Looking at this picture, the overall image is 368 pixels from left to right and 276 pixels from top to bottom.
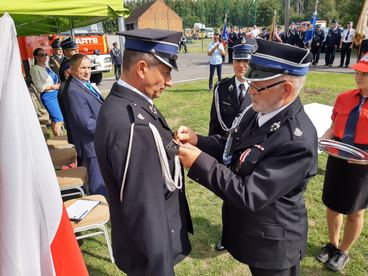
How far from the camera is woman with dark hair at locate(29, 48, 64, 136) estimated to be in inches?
268

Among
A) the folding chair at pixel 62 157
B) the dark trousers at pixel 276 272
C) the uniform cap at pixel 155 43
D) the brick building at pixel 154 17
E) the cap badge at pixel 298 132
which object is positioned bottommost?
the folding chair at pixel 62 157

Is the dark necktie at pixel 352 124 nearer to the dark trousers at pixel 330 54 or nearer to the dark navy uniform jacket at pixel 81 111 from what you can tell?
the dark navy uniform jacket at pixel 81 111

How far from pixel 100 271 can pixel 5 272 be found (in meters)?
2.21

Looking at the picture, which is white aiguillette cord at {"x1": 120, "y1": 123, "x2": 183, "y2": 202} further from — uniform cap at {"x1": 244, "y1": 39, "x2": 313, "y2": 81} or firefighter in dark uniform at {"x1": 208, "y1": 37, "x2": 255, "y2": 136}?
firefighter in dark uniform at {"x1": 208, "y1": 37, "x2": 255, "y2": 136}

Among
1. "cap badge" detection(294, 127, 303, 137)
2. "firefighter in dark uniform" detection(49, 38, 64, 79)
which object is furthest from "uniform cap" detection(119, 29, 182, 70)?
"firefighter in dark uniform" detection(49, 38, 64, 79)

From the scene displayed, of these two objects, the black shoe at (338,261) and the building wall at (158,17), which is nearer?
the black shoe at (338,261)

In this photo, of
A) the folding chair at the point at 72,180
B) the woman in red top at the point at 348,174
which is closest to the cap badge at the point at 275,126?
the woman in red top at the point at 348,174

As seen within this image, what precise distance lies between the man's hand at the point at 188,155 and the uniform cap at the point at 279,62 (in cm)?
56

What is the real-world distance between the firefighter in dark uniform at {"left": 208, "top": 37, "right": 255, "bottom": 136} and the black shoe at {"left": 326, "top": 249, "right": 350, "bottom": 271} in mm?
1767

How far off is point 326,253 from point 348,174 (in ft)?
3.41

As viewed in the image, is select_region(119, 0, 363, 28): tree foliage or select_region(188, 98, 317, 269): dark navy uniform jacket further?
select_region(119, 0, 363, 28): tree foliage

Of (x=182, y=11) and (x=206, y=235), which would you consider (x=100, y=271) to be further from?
(x=182, y=11)

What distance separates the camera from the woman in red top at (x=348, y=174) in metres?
2.91

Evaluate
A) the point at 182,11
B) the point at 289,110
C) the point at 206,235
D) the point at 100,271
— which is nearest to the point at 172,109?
the point at 206,235
